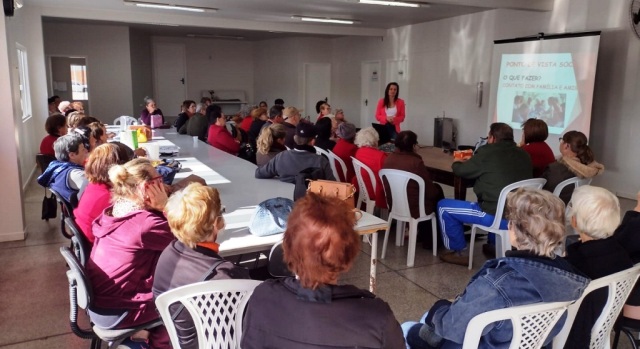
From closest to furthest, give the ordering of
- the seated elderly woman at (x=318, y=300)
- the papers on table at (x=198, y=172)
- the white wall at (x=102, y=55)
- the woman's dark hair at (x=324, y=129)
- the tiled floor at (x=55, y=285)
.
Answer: the seated elderly woman at (x=318, y=300), the tiled floor at (x=55, y=285), the papers on table at (x=198, y=172), the woman's dark hair at (x=324, y=129), the white wall at (x=102, y=55)

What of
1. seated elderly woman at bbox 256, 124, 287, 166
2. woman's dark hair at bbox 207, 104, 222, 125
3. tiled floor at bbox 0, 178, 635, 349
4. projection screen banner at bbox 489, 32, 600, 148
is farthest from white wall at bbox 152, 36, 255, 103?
seated elderly woman at bbox 256, 124, 287, 166

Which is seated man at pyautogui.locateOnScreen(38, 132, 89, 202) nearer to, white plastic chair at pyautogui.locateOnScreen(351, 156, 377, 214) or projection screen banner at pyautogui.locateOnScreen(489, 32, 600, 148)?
white plastic chair at pyautogui.locateOnScreen(351, 156, 377, 214)

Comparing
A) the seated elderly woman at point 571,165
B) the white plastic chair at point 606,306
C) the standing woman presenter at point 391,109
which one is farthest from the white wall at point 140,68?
the white plastic chair at point 606,306

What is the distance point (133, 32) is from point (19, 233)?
947 centimetres

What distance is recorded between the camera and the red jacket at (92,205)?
7.99 feet

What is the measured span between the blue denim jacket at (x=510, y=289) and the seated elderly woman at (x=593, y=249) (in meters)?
0.24

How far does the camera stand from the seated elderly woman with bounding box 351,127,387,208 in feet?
13.7

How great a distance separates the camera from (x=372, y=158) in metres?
4.21

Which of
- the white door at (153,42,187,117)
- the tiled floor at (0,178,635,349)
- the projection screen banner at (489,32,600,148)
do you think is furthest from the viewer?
the white door at (153,42,187,117)

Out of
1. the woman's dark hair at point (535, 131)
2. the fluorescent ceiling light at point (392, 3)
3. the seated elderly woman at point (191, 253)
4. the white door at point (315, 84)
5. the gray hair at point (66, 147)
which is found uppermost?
the fluorescent ceiling light at point (392, 3)

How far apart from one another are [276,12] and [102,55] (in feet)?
15.5

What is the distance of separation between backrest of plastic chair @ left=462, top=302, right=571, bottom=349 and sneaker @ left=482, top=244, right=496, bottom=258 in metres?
2.60

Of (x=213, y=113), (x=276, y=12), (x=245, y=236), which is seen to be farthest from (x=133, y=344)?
(x=276, y=12)

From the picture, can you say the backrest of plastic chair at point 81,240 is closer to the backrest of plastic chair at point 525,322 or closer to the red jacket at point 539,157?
the backrest of plastic chair at point 525,322
